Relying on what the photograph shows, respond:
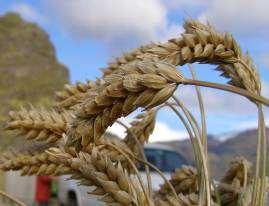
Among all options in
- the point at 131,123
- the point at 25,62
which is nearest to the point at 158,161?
the point at 131,123

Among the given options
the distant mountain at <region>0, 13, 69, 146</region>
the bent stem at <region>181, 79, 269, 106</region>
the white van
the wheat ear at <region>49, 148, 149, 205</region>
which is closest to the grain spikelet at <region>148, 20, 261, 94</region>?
the bent stem at <region>181, 79, 269, 106</region>

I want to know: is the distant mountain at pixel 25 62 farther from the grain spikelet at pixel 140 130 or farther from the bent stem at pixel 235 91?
the bent stem at pixel 235 91

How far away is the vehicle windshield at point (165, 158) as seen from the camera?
38.6ft

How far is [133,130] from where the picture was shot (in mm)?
1687

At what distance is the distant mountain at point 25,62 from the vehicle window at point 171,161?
165 feet

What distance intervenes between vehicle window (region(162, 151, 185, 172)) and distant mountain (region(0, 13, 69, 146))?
50201 mm

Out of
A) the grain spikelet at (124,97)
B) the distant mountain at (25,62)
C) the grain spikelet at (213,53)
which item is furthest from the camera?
the distant mountain at (25,62)

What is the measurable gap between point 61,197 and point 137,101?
1288 cm

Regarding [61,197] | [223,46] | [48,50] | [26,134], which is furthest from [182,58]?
[48,50]

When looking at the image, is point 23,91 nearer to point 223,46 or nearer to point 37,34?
point 37,34

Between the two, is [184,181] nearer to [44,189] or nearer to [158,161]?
[158,161]

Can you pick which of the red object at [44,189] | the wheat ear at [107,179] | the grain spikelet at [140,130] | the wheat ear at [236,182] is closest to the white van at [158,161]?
the red object at [44,189]

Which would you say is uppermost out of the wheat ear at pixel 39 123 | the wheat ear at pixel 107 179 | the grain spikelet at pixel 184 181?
the wheat ear at pixel 39 123

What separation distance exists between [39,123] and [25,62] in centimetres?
7617
